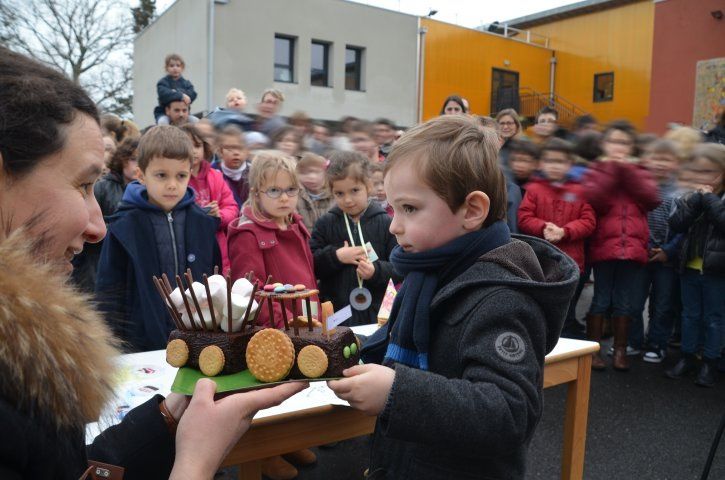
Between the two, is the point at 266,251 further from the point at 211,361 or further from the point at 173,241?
the point at 211,361

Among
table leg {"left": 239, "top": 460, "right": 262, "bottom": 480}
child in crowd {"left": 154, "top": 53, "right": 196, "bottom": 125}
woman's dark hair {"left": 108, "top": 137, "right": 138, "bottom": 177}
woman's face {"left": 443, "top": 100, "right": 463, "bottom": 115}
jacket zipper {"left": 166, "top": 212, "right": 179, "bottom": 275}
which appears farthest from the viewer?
child in crowd {"left": 154, "top": 53, "right": 196, "bottom": 125}

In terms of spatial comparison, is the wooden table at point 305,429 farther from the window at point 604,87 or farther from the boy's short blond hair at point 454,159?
the window at point 604,87

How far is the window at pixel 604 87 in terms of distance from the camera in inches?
790

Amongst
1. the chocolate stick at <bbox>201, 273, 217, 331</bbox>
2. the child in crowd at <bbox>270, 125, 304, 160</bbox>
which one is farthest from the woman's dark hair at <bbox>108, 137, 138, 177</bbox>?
the chocolate stick at <bbox>201, 273, 217, 331</bbox>

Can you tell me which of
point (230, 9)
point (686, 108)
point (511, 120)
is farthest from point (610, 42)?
point (511, 120)

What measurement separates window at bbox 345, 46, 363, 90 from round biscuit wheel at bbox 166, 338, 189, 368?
17800 millimetres

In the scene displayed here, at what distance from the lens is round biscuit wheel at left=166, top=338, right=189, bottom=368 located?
1.44 m

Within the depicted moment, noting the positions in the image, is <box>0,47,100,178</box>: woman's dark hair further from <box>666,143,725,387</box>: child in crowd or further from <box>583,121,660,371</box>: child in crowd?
<box>666,143,725,387</box>: child in crowd

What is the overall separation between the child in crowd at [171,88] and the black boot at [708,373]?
20.3 ft

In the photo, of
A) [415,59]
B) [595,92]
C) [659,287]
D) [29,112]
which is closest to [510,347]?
[29,112]

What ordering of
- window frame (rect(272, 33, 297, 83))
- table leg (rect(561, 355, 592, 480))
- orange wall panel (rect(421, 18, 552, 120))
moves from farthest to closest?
orange wall panel (rect(421, 18, 552, 120)) → window frame (rect(272, 33, 297, 83)) → table leg (rect(561, 355, 592, 480))

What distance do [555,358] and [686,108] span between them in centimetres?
1177

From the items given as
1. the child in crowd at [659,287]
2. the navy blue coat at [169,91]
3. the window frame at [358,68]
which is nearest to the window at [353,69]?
the window frame at [358,68]

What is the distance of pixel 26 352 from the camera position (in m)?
0.80
